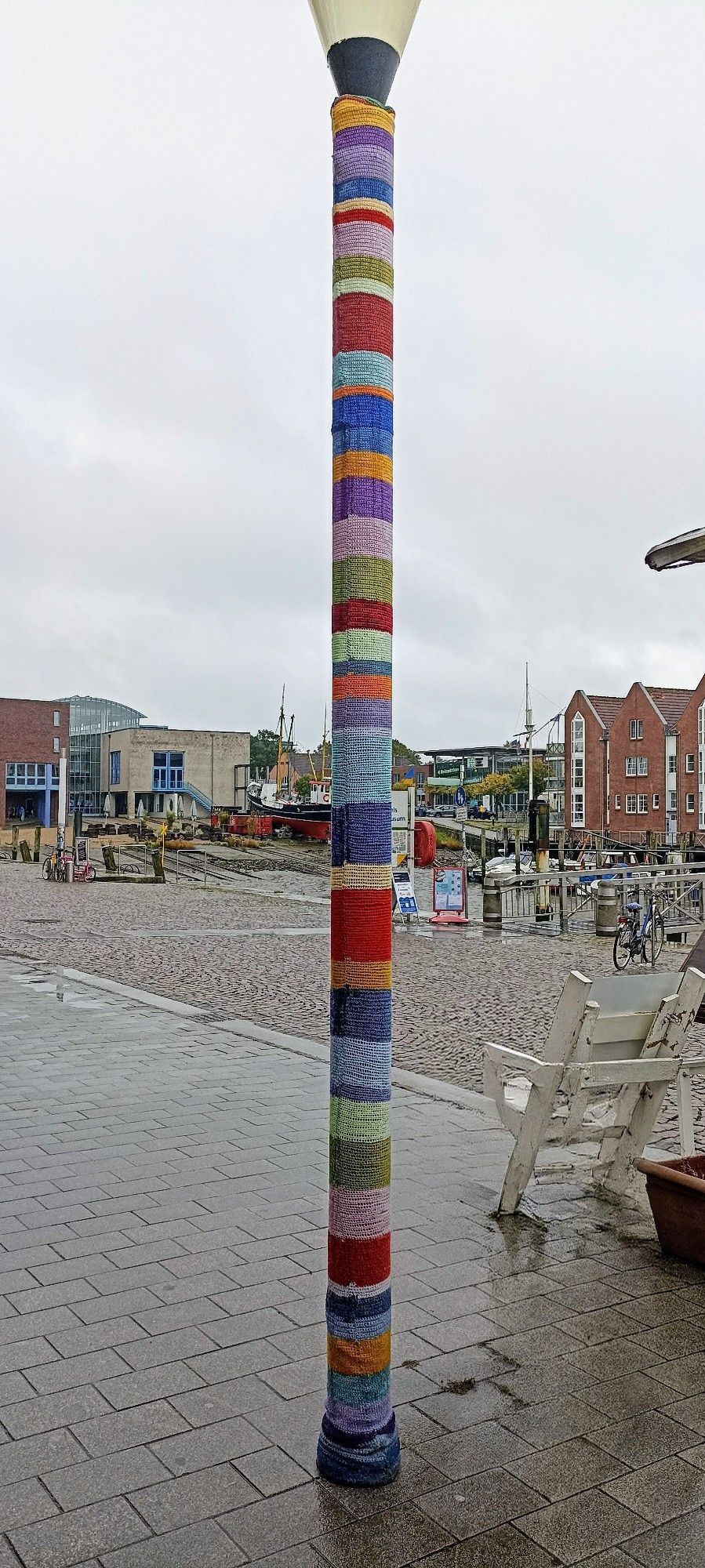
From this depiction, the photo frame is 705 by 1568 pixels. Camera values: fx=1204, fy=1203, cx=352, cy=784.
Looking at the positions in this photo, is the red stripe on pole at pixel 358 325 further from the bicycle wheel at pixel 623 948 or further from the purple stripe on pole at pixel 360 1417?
the bicycle wheel at pixel 623 948

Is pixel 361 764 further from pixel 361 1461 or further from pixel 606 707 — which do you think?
pixel 606 707

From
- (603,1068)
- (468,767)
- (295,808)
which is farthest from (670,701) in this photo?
(603,1068)

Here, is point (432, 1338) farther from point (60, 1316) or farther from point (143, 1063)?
point (143, 1063)

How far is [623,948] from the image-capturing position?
16328 mm

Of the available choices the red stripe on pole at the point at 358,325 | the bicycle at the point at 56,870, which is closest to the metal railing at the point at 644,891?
the red stripe on pole at the point at 358,325

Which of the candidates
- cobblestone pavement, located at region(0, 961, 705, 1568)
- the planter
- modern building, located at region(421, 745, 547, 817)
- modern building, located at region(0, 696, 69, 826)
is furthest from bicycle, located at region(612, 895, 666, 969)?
modern building, located at region(421, 745, 547, 817)

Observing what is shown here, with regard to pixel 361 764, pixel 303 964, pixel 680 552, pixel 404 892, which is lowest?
pixel 303 964

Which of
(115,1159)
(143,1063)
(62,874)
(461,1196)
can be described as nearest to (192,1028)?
(143,1063)

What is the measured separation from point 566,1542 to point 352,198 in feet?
11.0

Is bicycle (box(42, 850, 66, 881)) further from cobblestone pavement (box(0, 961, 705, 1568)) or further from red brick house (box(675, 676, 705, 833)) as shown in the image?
red brick house (box(675, 676, 705, 833))

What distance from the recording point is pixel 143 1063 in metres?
8.48

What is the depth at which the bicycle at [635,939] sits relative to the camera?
16156 mm

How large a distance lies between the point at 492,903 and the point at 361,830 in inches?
726

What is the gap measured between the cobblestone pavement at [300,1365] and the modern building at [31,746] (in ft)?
260
